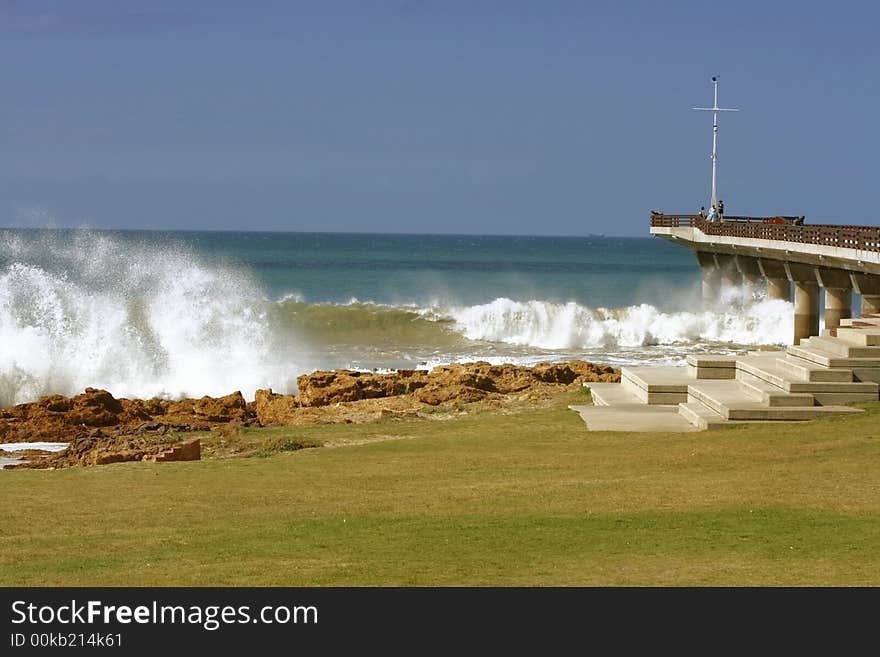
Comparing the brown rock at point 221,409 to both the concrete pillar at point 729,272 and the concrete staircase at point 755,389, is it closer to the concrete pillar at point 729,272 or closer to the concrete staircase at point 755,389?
the concrete staircase at point 755,389

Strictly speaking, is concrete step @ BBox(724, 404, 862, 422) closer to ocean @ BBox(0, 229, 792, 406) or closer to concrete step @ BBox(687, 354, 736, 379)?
concrete step @ BBox(687, 354, 736, 379)

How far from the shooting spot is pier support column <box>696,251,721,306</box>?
67688 mm

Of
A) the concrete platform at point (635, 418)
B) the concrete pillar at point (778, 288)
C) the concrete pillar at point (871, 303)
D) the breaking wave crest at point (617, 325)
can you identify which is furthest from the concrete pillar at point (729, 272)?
the concrete platform at point (635, 418)

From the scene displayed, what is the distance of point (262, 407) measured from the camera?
89.0 feet

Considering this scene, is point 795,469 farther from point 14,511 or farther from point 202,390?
point 202,390

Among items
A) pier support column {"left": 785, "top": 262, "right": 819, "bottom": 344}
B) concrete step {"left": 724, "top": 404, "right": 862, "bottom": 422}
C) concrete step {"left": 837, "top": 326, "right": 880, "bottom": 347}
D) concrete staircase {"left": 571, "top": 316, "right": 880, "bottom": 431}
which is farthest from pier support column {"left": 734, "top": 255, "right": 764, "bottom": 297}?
concrete step {"left": 724, "top": 404, "right": 862, "bottom": 422}

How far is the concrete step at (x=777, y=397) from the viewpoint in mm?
21375

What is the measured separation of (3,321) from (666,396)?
59.6ft

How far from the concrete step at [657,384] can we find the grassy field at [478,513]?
3693 mm

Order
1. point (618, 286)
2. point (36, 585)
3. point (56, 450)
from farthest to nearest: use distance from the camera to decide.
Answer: point (618, 286) → point (56, 450) → point (36, 585)

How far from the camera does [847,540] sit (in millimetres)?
12820

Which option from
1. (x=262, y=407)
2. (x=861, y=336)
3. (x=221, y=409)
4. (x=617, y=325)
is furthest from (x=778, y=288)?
(x=221, y=409)

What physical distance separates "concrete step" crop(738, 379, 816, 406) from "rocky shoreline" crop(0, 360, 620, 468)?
5.12 m
